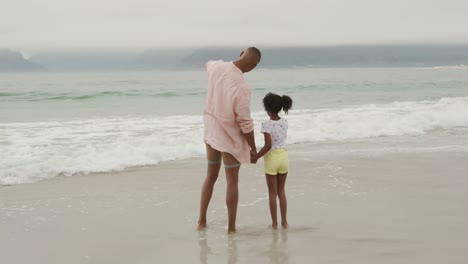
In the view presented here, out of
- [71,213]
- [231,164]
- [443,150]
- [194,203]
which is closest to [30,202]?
[71,213]

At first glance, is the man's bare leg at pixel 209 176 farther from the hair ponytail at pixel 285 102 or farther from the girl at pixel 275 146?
the hair ponytail at pixel 285 102

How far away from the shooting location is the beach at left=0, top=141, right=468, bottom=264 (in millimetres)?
3867

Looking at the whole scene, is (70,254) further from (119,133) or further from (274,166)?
(119,133)

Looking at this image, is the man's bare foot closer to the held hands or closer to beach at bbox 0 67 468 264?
beach at bbox 0 67 468 264

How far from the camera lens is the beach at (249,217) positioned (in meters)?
3.87

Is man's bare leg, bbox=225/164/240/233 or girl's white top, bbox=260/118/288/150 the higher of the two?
girl's white top, bbox=260/118/288/150

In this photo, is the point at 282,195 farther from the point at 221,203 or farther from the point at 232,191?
the point at 221,203

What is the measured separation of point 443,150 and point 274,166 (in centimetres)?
546

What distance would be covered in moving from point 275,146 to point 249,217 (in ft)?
3.04

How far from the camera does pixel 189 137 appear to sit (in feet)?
34.7

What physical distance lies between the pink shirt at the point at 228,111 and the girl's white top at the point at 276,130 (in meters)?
0.24

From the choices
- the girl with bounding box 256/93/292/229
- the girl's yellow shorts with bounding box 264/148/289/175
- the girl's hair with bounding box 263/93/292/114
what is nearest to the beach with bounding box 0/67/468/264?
the girl with bounding box 256/93/292/229

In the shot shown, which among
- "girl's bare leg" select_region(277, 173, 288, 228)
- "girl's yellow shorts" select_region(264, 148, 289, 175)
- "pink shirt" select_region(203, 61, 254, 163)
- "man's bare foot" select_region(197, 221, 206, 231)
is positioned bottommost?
"man's bare foot" select_region(197, 221, 206, 231)

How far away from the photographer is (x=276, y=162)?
4355 millimetres
